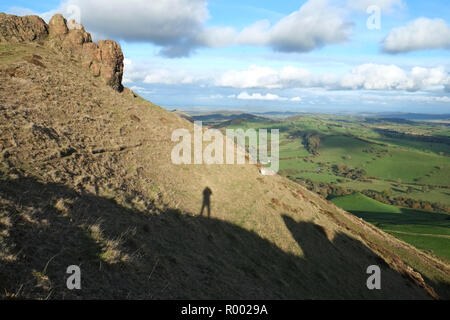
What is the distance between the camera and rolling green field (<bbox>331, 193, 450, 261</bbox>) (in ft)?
236

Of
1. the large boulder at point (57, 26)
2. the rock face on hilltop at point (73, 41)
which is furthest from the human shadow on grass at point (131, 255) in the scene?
the large boulder at point (57, 26)

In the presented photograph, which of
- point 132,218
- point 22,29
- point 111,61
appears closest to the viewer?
point 132,218

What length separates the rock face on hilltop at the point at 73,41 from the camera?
145ft

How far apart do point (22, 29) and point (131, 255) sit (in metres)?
52.6

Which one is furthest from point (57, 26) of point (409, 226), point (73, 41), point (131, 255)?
point (409, 226)

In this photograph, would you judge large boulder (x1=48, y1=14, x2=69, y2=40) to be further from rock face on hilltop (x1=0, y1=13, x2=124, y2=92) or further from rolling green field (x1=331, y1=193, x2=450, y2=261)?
rolling green field (x1=331, y1=193, x2=450, y2=261)

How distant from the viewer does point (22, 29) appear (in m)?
45.0

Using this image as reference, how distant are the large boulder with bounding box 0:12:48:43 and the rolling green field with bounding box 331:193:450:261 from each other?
104 meters

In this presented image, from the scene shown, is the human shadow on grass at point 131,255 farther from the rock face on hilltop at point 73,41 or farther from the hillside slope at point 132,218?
the rock face on hilltop at point 73,41

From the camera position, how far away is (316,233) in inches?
1540

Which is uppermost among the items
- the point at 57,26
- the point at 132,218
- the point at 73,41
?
the point at 57,26

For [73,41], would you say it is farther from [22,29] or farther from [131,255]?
[131,255]
